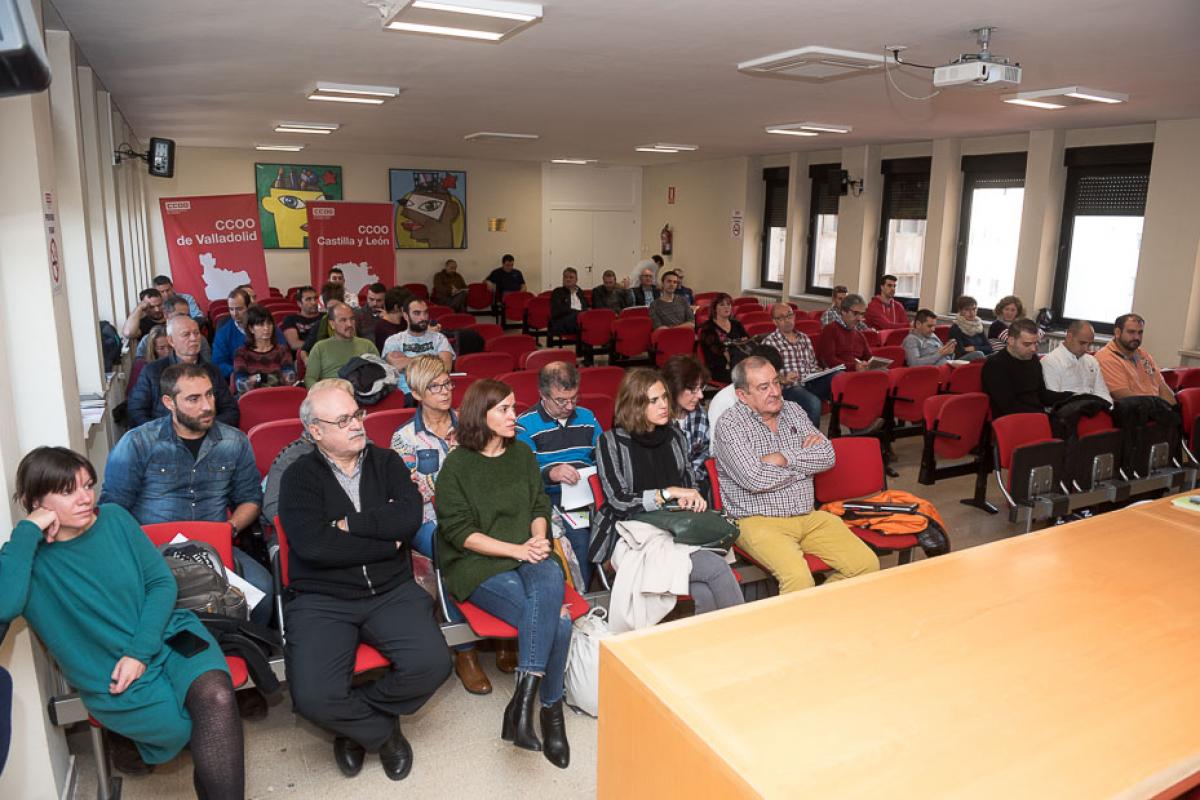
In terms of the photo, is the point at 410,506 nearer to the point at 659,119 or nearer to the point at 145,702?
the point at 145,702

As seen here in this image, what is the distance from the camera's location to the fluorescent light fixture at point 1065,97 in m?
6.46

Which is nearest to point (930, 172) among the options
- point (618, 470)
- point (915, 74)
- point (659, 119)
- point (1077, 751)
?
point (659, 119)

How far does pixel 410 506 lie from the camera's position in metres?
3.10

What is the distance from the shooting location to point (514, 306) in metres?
13.3

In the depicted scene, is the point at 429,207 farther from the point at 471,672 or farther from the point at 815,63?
the point at 471,672

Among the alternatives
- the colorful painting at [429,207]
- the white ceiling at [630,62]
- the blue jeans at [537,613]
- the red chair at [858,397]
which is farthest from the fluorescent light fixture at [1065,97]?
the colorful painting at [429,207]

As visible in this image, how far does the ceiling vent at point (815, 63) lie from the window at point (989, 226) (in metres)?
5.73

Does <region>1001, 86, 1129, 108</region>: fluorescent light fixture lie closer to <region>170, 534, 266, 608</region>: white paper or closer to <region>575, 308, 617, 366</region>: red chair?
<region>575, 308, 617, 366</region>: red chair

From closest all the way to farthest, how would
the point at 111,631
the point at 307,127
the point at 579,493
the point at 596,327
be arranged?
the point at 111,631 → the point at 579,493 → the point at 596,327 → the point at 307,127

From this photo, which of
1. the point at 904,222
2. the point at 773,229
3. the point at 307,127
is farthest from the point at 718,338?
the point at 773,229

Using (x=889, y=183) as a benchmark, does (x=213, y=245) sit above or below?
below

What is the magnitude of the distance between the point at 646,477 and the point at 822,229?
1089cm

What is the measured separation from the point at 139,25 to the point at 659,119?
5.34 m

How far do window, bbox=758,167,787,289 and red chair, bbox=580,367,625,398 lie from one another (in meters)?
8.43
